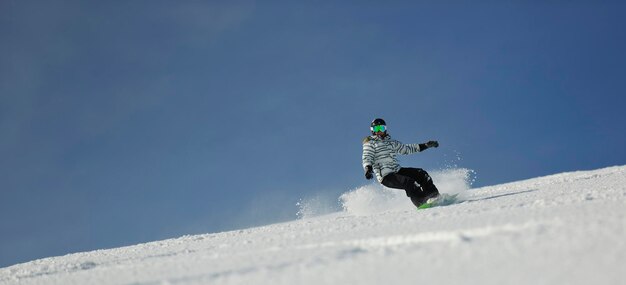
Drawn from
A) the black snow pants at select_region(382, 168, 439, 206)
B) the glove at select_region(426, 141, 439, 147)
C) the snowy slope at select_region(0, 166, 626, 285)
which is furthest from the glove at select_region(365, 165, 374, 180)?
the snowy slope at select_region(0, 166, 626, 285)

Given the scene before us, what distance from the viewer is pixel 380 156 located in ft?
32.7

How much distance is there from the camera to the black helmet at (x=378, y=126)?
33.5 ft

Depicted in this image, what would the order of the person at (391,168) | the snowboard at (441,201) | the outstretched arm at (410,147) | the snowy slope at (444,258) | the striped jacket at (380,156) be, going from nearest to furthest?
the snowy slope at (444,258) → the snowboard at (441,201) → the person at (391,168) → the striped jacket at (380,156) → the outstretched arm at (410,147)

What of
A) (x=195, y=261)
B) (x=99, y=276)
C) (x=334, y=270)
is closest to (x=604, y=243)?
(x=334, y=270)

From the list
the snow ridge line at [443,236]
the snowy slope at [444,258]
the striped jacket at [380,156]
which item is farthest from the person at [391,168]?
the snow ridge line at [443,236]

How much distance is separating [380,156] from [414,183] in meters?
1.03

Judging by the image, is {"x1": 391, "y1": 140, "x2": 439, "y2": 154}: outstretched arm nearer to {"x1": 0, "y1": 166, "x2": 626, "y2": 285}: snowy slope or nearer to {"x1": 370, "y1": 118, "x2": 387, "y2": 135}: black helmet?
{"x1": 370, "y1": 118, "x2": 387, "y2": 135}: black helmet

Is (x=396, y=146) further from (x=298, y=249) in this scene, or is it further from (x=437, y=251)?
(x=437, y=251)

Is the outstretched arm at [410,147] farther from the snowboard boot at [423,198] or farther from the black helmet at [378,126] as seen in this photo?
the snowboard boot at [423,198]

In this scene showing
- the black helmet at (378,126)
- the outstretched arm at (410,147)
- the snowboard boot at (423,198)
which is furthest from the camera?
the outstretched arm at (410,147)

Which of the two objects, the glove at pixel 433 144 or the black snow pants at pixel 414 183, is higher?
the glove at pixel 433 144

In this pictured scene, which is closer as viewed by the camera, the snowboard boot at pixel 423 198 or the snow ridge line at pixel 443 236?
the snow ridge line at pixel 443 236

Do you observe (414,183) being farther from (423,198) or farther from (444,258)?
(444,258)

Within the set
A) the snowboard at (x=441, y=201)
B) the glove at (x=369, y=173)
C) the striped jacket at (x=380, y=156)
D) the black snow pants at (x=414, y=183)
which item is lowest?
the snowboard at (x=441, y=201)
